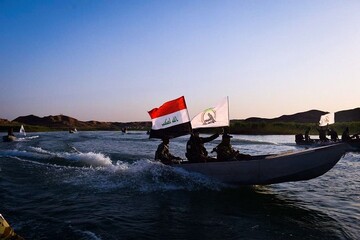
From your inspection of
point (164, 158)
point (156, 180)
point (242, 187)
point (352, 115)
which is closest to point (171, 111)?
point (164, 158)

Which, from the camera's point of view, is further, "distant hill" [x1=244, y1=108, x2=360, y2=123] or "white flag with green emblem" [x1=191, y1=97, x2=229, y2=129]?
"distant hill" [x1=244, y1=108, x2=360, y2=123]

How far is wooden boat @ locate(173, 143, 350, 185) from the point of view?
11.9 metres

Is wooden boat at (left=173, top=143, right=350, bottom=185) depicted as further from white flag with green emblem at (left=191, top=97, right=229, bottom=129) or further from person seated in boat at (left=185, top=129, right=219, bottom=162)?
white flag with green emblem at (left=191, top=97, right=229, bottom=129)

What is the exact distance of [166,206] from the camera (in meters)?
10.8

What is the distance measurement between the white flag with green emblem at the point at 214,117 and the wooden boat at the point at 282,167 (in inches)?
88.7

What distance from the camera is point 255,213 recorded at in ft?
33.5

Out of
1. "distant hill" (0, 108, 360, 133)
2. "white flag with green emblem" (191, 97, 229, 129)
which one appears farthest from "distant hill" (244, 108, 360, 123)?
"white flag with green emblem" (191, 97, 229, 129)

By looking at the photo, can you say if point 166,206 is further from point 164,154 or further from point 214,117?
point 214,117

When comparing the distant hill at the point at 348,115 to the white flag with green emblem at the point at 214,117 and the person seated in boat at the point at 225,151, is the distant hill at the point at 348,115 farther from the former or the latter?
the person seated in boat at the point at 225,151

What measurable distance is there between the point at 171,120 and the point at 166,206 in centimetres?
482

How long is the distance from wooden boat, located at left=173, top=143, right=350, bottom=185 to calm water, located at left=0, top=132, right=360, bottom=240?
1.97 ft

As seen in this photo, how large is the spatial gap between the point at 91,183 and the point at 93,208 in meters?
3.97

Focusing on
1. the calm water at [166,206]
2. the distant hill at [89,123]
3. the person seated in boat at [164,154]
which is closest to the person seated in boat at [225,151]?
the calm water at [166,206]

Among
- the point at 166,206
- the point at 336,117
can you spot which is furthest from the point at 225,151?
the point at 336,117
